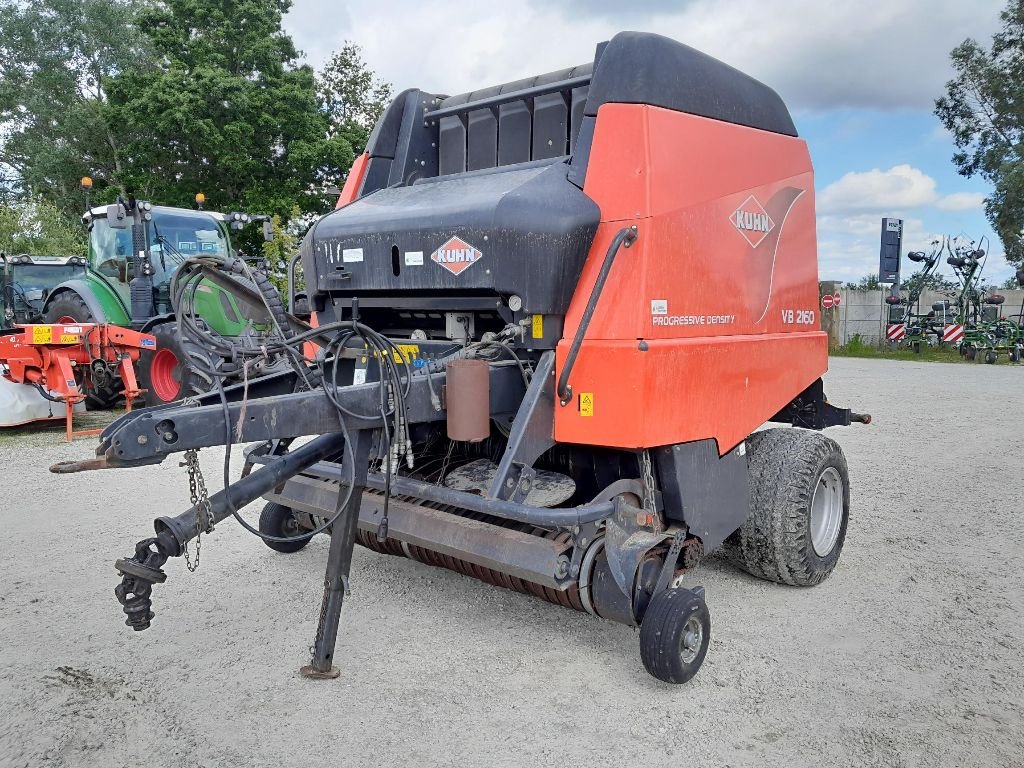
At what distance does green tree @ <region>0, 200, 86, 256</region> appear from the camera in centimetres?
2353

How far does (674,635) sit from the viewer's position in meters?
3.04

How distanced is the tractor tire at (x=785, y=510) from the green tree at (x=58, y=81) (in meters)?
28.7

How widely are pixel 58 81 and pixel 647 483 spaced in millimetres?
31803

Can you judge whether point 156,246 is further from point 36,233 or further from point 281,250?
point 36,233

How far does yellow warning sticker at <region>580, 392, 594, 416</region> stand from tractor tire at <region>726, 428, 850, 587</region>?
1.25m

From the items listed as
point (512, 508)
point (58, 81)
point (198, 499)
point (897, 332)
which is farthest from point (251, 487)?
point (58, 81)

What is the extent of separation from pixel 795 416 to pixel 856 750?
252cm

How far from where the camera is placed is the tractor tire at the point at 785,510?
400 centimetres

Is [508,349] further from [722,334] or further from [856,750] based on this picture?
[856,750]

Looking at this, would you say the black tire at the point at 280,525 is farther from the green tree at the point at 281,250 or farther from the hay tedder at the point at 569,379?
the green tree at the point at 281,250

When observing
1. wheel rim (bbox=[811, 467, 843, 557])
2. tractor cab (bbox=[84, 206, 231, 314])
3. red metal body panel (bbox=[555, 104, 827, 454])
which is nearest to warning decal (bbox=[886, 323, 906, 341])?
tractor cab (bbox=[84, 206, 231, 314])

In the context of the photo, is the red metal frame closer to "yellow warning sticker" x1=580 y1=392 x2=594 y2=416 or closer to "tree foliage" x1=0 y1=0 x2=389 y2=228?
"yellow warning sticker" x1=580 y1=392 x2=594 y2=416

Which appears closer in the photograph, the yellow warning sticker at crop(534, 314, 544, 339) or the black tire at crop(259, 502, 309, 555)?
the yellow warning sticker at crop(534, 314, 544, 339)

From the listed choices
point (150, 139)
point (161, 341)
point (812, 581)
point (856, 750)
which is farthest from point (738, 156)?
point (150, 139)
